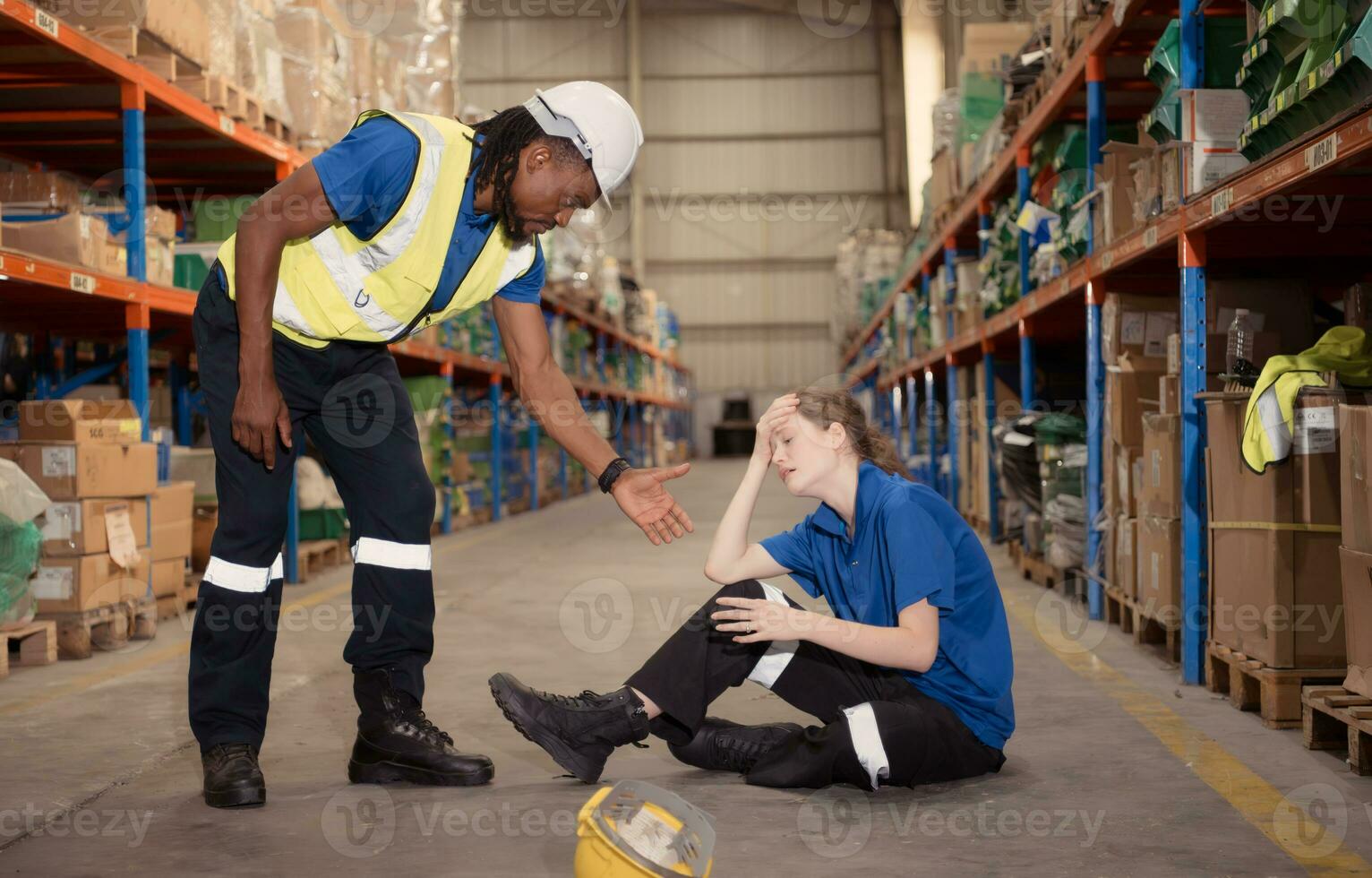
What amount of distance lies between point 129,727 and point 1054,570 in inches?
181

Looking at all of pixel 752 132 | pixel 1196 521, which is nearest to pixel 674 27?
pixel 752 132

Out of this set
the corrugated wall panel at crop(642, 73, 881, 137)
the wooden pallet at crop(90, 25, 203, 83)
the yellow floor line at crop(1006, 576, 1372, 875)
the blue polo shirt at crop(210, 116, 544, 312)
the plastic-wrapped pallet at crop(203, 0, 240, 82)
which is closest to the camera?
the yellow floor line at crop(1006, 576, 1372, 875)

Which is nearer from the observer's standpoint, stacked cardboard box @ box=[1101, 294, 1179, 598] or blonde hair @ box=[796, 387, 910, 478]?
blonde hair @ box=[796, 387, 910, 478]

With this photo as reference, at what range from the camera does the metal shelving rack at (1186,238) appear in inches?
138

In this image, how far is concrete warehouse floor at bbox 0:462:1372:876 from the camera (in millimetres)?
2510

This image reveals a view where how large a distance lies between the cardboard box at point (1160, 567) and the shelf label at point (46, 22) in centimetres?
436

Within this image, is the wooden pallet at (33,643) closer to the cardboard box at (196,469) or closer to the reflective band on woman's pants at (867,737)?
the cardboard box at (196,469)

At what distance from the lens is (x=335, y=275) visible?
2.92 meters

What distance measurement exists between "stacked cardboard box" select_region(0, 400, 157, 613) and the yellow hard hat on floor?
11.8 ft

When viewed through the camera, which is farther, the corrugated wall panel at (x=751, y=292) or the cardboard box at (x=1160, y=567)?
the corrugated wall panel at (x=751, y=292)

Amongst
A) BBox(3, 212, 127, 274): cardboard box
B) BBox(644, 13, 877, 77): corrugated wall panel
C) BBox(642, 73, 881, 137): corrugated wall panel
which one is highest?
BBox(644, 13, 877, 77): corrugated wall panel

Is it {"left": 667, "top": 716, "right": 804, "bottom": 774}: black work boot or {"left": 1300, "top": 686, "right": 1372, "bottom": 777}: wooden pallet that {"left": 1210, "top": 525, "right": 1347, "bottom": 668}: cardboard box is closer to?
{"left": 1300, "top": 686, "right": 1372, "bottom": 777}: wooden pallet

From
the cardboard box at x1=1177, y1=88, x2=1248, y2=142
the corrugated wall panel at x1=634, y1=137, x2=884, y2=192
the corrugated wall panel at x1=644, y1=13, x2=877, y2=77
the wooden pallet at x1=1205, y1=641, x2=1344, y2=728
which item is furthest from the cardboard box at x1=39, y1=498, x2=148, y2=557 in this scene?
the corrugated wall panel at x1=644, y1=13, x2=877, y2=77

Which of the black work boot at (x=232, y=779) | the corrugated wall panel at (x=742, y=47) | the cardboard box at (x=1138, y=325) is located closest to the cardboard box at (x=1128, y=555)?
the cardboard box at (x=1138, y=325)
